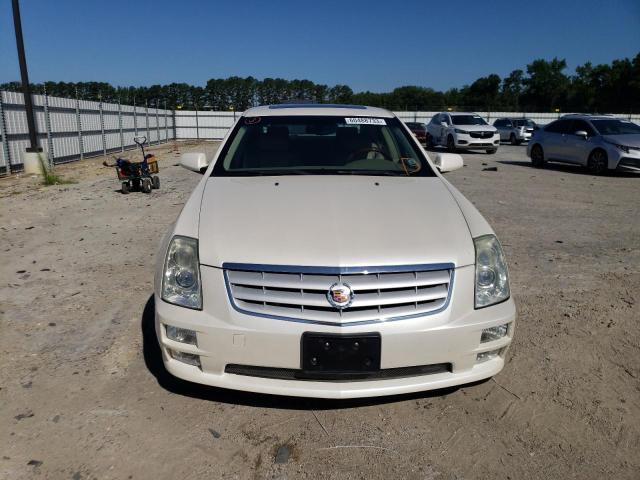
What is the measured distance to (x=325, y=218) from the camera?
9.17ft

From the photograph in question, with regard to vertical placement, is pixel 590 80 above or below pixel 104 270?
above

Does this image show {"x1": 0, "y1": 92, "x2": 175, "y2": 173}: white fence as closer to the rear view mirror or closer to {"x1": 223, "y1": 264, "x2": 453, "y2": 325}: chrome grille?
{"x1": 223, "y1": 264, "x2": 453, "y2": 325}: chrome grille

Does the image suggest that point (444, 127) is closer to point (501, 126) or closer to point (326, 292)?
point (501, 126)

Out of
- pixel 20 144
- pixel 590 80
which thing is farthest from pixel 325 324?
pixel 590 80

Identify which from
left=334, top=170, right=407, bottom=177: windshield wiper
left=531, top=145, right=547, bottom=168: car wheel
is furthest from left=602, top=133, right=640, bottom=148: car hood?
left=334, top=170, right=407, bottom=177: windshield wiper

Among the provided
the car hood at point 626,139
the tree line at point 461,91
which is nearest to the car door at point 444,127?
the car hood at point 626,139

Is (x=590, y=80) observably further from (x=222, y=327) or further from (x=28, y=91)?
(x=222, y=327)

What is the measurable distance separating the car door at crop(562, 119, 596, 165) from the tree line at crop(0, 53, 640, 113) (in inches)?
1862

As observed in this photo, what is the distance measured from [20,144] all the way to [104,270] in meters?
11.7

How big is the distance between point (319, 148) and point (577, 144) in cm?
1259

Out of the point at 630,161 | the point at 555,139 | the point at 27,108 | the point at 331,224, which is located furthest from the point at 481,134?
the point at 331,224

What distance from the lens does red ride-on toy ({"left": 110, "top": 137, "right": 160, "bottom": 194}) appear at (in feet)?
32.5

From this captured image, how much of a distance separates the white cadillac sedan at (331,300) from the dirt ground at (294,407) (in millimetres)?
267

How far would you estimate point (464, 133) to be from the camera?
20766mm
